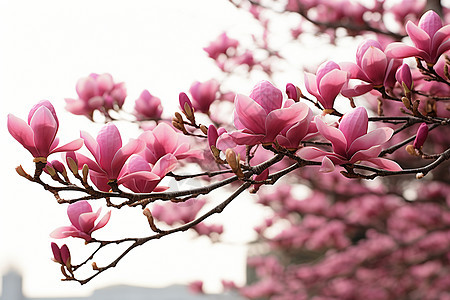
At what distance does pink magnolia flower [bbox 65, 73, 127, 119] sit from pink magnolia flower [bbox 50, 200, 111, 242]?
89cm

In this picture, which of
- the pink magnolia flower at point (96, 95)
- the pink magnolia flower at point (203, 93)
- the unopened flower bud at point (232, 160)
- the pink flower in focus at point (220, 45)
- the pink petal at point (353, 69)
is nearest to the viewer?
the unopened flower bud at point (232, 160)

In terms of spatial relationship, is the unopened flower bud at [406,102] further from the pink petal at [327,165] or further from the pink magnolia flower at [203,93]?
the pink magnolia flower at [203,93]

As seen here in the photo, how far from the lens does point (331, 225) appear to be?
4465mm

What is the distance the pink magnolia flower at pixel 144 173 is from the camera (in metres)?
0.94

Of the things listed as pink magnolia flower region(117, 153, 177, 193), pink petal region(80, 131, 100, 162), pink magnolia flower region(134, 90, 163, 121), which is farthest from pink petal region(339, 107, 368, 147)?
pink magnolia flower region(134, 90, 163, 121)

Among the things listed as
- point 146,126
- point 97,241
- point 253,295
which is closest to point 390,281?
point 253,295

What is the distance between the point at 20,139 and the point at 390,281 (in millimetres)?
4439

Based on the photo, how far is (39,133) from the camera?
920mm

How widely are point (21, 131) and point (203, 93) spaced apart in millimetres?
772

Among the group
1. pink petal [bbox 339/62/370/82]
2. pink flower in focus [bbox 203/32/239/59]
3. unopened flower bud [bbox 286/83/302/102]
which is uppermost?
unopened flower bud [bbox 286/83/302/102]

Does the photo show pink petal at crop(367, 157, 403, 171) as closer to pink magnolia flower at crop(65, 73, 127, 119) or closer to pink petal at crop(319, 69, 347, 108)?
pink petal at crop(319, 69, 347, 108)

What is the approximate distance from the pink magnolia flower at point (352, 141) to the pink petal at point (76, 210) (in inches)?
16.1

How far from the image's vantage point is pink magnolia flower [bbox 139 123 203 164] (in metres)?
1.05

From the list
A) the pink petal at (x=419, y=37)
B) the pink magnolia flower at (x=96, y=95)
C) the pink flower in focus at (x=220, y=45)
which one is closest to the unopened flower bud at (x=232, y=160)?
the pink petal at (x=419, y=37)
